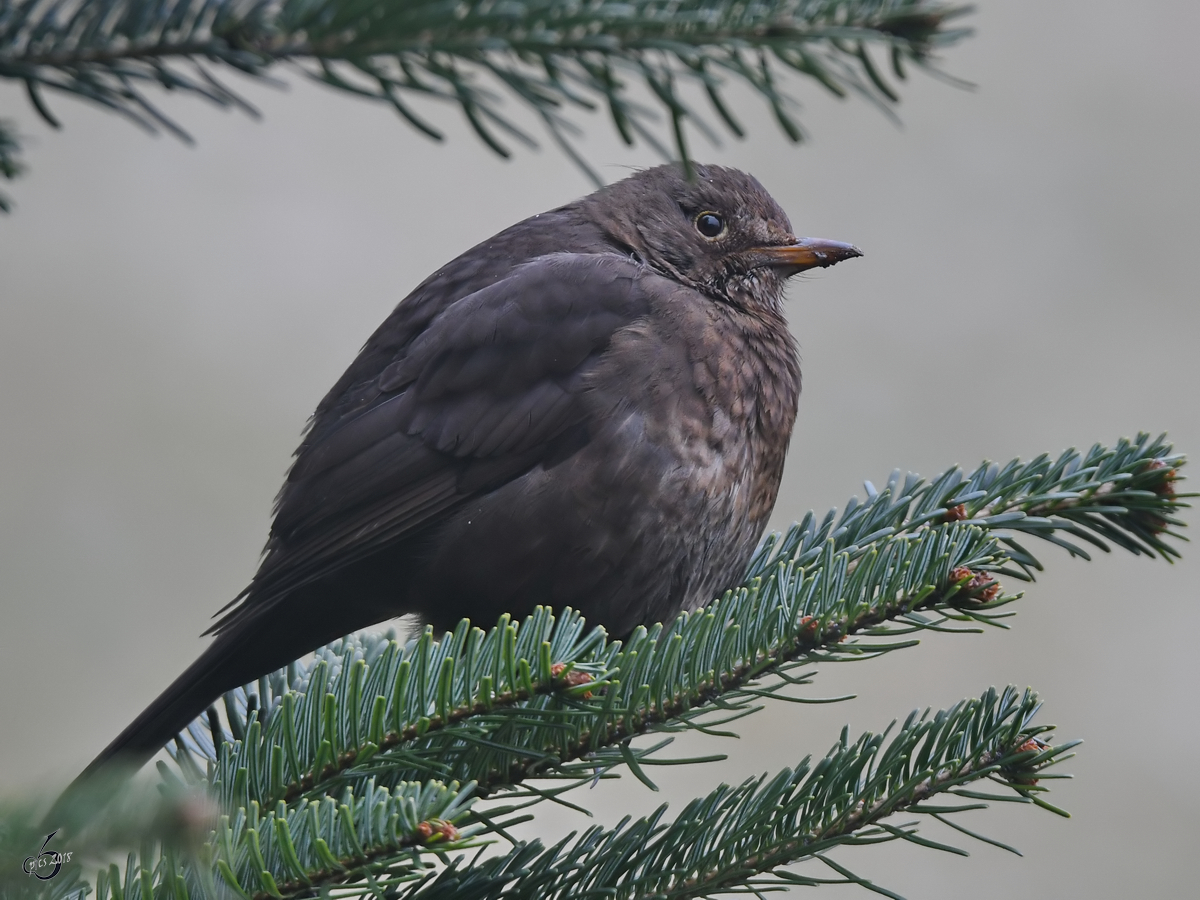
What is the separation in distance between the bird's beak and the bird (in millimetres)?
139

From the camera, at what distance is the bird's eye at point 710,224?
2.72 metres

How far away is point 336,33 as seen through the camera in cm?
83

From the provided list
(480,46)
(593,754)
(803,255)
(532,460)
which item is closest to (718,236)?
(803,255)

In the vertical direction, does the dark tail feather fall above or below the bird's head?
below

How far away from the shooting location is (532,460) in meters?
2.27

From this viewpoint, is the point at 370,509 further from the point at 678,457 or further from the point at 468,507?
the point at 678,457

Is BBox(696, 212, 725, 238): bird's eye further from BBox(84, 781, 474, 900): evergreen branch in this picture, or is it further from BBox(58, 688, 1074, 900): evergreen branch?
BBox(84, 781, 474, 900): evergreen branch

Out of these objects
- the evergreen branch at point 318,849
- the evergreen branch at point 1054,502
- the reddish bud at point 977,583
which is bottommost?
the evergreen branch at point 318,849

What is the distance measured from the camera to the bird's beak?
2.66 m

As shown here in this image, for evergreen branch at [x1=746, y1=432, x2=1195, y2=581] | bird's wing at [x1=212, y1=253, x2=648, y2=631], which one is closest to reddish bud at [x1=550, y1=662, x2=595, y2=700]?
evergreen branch at [x1=746, y1=432, x2=1195, y2=581]

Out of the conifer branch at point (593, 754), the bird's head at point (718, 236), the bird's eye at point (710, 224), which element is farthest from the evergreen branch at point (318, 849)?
the bird's eye at point (710, 224)

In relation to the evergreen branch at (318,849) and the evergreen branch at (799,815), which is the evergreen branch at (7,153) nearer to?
the evergreen branch at (318,849)

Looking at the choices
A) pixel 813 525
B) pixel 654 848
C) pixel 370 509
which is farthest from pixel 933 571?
pixel 370 509

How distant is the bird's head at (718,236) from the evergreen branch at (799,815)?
1.40m
